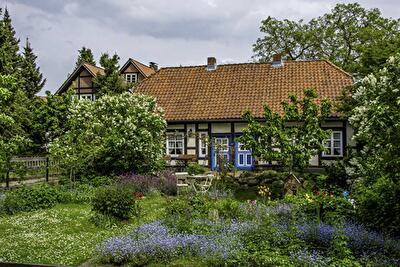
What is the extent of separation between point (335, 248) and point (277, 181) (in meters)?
10.9

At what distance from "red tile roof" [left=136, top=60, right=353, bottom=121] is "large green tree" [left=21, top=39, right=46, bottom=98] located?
1317 centimetres

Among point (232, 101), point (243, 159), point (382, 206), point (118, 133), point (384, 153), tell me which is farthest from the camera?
point (232, 101)

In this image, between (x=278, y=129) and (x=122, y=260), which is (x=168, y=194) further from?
(x=122, y=260)

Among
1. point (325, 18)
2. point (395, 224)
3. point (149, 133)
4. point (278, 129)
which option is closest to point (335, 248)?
point (395, 224)

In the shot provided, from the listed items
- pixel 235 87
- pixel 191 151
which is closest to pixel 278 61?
pixel 235 87

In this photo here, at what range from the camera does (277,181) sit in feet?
62.2

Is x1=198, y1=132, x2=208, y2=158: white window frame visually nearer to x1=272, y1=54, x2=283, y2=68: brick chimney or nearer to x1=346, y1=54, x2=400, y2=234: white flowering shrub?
x1=272, y1=54, x2=283, y2=68: brick chimney

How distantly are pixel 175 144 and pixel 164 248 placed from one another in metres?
19.8

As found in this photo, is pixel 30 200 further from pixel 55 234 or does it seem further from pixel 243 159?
pixel 243 159

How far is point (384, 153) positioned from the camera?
27.9 feet

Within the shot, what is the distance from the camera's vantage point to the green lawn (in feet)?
30.3

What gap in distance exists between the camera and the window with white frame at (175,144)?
1111 inches

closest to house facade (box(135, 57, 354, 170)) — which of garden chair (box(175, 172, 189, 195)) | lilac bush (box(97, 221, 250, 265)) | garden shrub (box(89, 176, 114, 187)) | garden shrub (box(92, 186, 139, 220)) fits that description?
garden shrub (box(89, 176, 114, 187))

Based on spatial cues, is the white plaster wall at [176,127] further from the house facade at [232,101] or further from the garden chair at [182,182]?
the garden chair at [182,182]
